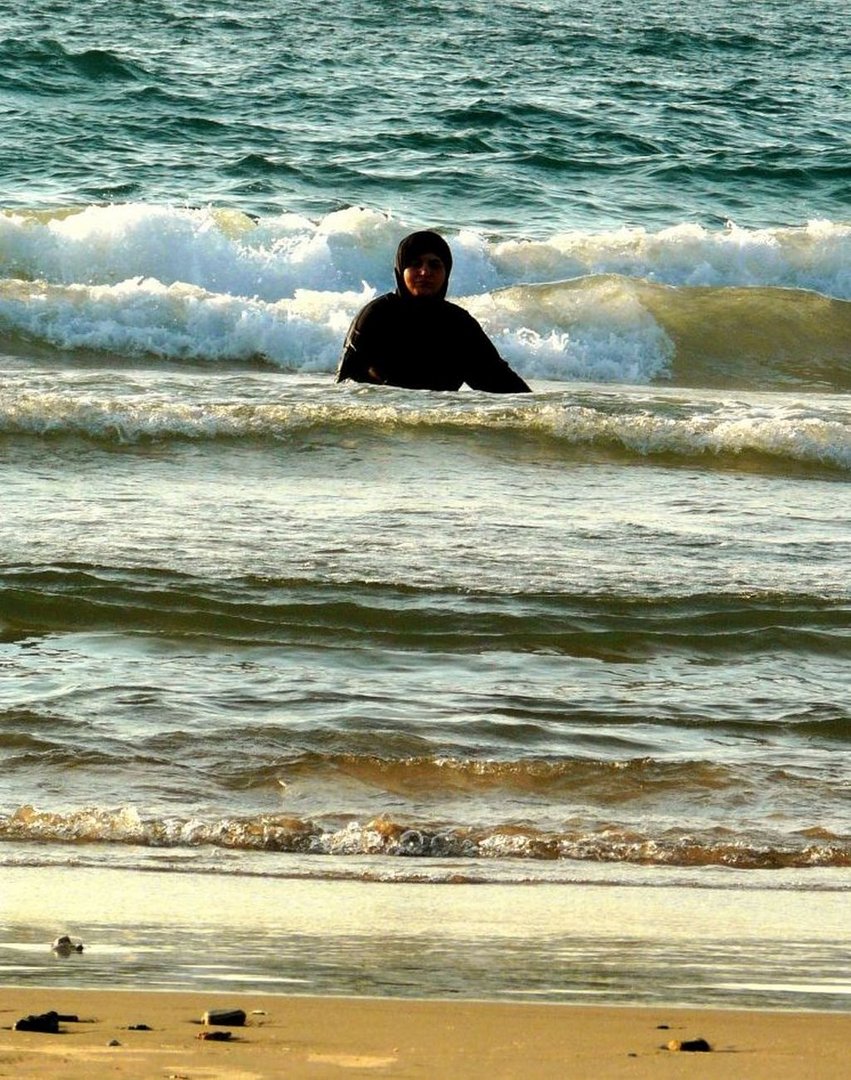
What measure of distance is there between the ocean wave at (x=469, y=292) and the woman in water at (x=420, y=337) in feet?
Result: 15.2

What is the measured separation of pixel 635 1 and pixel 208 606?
23.8m

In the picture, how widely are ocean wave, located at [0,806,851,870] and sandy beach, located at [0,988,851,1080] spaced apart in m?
1.21

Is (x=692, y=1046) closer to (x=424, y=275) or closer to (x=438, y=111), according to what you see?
(x=424, y=275)

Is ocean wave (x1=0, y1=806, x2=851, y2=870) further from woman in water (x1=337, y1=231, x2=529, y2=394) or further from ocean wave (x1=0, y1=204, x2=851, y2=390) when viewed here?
ocean wave (x1=0, y1=204, x2=851, y2=390)

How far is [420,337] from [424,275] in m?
0.31

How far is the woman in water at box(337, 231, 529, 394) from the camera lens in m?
8.86

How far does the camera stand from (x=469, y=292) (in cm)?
1622

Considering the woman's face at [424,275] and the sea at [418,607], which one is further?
the woman's face at [424,275]

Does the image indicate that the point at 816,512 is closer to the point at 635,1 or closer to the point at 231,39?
the point at 231,39

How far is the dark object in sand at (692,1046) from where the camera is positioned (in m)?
2.43

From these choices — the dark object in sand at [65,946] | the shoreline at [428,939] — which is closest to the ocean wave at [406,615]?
the shoreline at [428,939]

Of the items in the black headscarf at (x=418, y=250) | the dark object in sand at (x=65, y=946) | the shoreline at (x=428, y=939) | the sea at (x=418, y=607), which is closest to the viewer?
the shoreline at (x=428, y=939)

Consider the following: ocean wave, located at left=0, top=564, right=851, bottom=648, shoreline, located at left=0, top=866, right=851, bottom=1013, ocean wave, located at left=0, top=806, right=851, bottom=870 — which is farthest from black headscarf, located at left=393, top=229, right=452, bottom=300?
shoreline, located at left=0, top=866, right=851, bottom=1013

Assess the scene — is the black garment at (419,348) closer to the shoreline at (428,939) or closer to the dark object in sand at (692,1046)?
the shoreline at (428,939)
